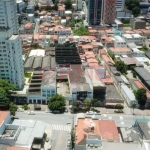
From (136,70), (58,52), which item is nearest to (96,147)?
(136,70)

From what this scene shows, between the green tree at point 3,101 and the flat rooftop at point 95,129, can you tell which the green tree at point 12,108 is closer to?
the green tree at point 3,101

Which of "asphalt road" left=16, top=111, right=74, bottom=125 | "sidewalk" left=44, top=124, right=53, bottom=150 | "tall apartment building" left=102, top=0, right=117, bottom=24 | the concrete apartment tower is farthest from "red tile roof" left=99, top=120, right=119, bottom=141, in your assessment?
"tall apartment building" left=102, top=0, right=117, bottom=24

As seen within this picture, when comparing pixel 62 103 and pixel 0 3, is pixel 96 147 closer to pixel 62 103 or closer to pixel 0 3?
pixel 62 103

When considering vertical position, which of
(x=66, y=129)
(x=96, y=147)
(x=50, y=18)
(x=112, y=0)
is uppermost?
(x=112, y=0)

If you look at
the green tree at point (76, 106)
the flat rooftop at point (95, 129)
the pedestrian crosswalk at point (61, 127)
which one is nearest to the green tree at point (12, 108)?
the pedestrian crosswalk at point (61, 127)

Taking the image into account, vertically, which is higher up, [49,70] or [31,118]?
[49,70]

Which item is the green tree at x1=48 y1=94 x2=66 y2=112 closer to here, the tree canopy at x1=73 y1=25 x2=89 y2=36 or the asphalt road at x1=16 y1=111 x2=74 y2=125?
the asphalt road at x1=16 y1=111 x2=74 y2=125

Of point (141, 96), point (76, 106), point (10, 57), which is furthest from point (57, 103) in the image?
point (141, 96)
